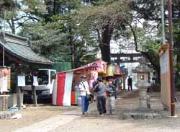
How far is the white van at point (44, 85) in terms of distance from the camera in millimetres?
34438

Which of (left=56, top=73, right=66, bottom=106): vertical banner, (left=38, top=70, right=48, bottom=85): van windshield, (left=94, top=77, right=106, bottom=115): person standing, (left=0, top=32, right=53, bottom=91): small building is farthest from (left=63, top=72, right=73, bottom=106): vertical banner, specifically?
(left=94, top=77, right=106, bottom=115): person standing

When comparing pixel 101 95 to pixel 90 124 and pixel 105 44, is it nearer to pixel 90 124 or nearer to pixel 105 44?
pixel 90 124

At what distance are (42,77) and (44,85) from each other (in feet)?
3.31

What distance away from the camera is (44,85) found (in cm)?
3528

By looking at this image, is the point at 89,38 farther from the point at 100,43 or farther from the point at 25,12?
the point at 25,12

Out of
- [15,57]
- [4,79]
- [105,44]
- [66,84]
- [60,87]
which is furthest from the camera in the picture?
[105,44]

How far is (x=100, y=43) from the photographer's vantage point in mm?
50125

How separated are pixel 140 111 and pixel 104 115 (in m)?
1.69

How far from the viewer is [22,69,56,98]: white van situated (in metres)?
34.4

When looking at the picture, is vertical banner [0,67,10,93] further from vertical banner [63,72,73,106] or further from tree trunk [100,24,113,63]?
tree trunk [100,24,113,63]

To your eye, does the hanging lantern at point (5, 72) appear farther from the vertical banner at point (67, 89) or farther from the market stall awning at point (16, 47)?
the vertical banner at point (67, 89)

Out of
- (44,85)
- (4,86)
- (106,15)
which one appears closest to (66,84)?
(44,85)

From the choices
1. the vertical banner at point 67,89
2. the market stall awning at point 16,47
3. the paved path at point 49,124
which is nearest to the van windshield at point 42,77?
the market stall awning at point 16,47

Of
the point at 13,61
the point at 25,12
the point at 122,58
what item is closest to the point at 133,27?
the point at 25,12
